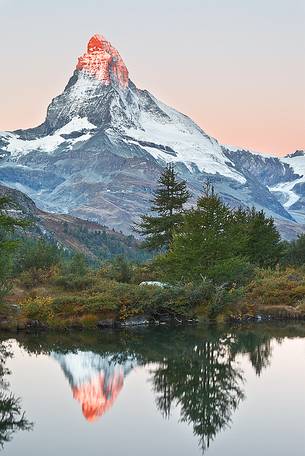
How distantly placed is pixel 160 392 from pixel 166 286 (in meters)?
21.6

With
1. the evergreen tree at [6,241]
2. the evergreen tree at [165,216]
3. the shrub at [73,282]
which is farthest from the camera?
the evergreen tree at [165,216]

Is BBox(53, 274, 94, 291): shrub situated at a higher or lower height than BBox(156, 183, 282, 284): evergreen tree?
lower

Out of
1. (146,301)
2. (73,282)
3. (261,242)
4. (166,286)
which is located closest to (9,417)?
(146,301)

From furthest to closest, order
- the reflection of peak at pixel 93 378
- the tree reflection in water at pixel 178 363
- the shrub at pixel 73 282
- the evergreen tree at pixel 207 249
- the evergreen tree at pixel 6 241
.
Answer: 1. the shrub at pixel 73 282
2. the evergreen tree at pixel 207 249
3. the evergreen tree at pixel 6 241
4. the reflection of peak at pixel 93 378
5. the tree reflection in water at pixel 178 363

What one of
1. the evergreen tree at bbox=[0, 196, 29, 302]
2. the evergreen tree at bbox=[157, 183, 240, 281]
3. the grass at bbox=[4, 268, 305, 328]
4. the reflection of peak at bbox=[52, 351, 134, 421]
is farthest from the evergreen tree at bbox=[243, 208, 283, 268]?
the reflection of peak at bbox=[52, 351, 134, 421]

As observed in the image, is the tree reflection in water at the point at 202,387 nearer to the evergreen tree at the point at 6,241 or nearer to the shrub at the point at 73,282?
the evergreen tree at the point at 6,241

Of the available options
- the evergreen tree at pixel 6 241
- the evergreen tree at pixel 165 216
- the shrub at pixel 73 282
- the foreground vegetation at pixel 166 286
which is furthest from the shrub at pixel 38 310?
the evergreen tree at pixel 165 216

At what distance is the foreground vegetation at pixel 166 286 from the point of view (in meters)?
45.1

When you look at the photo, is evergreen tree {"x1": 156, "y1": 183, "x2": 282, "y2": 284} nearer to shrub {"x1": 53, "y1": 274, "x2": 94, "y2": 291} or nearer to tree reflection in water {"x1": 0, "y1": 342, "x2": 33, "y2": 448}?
shrub {"x1": 53, "y1": 274, "x2": 94, "y2": 291}

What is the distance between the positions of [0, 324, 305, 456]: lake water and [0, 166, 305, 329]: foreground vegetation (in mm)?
3363

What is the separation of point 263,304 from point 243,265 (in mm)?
3575

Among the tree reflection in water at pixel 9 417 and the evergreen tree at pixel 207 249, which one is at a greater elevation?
the evergreen tree at pixel 207 249

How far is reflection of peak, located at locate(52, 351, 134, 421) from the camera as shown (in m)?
25.7

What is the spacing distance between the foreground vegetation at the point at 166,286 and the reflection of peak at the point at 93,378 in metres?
9.72
